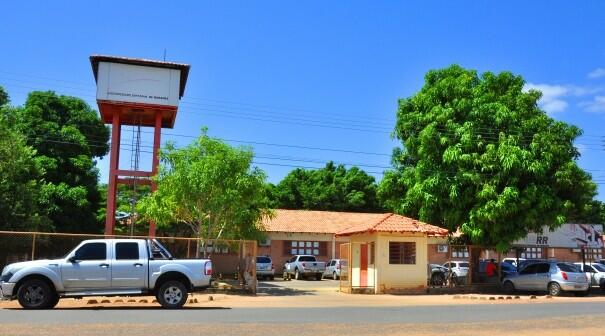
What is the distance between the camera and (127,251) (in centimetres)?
1706

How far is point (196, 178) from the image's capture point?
25.6m

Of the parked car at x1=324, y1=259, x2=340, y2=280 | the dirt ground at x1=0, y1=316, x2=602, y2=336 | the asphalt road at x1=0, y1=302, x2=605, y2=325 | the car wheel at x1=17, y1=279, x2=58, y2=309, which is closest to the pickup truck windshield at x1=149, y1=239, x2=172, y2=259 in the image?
the asphalt road at x1=0, y1=302, x2=605, y2=325

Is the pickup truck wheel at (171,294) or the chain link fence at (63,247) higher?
the chain link fence at (63,247)

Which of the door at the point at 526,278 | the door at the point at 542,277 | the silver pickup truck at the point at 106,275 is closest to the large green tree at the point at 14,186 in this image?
the silver pickup truck at the point at 106,275

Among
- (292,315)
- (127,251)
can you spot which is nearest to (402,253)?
(292,315)

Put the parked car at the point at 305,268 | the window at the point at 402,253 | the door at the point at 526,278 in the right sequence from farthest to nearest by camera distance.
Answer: the parked car at the point at 305,268 < the window at the point at 402,253 < the door at the point at 526,278

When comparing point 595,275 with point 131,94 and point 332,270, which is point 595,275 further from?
point 131,94

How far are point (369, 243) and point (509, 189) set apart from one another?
6547mm

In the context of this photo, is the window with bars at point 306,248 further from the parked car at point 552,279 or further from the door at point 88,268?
the door at point 88,268

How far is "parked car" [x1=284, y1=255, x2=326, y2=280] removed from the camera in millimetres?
39831

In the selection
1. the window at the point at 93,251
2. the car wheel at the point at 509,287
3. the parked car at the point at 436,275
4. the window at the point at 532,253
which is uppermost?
the window at the point at 532,253

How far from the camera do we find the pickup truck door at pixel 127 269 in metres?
16.8

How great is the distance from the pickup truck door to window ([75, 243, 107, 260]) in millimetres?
307

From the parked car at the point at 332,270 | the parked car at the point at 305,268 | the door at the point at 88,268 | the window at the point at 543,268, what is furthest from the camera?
the parked car at the point at 332,270
